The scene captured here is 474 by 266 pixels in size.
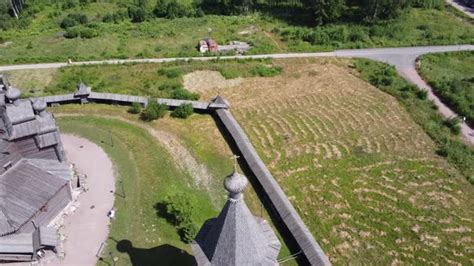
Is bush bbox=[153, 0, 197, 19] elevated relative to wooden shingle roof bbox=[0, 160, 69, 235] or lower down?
elevated

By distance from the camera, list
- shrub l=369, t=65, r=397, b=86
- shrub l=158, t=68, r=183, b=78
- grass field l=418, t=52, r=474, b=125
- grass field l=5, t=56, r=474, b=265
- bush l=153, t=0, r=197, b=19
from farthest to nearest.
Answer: bush l=153, t=0, r=197, b=19 < shrub l=158, t=68, r=183, b=78 < shrub l=369, t=65, r=397, b=86 < grass field l=418, t=52, r=474, b=125 < grass field l=5, t=56, r=474, b=265

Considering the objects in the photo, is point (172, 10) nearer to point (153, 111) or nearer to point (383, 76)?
point (153, 111)

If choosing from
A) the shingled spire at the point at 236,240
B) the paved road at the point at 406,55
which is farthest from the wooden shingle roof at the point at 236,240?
the paved road at the point at 406,55

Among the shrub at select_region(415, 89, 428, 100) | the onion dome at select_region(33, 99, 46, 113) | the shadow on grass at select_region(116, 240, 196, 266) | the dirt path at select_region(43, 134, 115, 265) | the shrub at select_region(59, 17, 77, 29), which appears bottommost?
the shadow on grass at select_region(116, 240, 196, 266)

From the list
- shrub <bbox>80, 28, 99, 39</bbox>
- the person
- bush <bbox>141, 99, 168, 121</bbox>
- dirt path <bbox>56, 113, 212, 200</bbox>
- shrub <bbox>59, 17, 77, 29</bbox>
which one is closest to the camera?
the person

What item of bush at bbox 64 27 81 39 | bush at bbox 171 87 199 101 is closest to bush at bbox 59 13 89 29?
bush at bbox 64 27 81 39

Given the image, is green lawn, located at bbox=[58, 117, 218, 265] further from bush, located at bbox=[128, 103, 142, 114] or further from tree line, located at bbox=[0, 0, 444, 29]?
tree line, located at bbox=[0, 0, 444, 29]

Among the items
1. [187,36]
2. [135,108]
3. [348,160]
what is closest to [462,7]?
[187,36]
